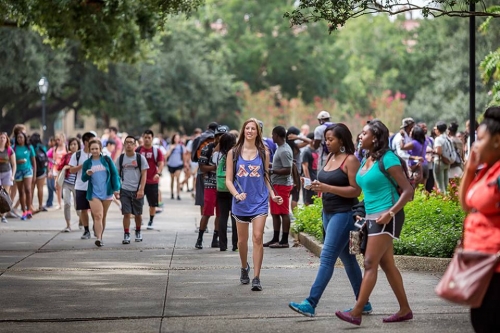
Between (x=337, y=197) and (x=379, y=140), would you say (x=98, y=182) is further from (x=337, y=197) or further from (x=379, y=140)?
(x=379, y=140)

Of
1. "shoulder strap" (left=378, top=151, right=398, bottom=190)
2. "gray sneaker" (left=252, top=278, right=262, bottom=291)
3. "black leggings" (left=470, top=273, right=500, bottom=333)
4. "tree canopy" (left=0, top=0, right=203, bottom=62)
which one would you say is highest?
"tree canopy" (left=0, top=0, right=203, bottom=62)

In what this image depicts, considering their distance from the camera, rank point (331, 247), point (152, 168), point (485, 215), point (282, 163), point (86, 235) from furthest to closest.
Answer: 1. point (152, 168)
2. point (86, 235)
3. point (282, 163)
4. point (331, 247)
5. point (485, 215)

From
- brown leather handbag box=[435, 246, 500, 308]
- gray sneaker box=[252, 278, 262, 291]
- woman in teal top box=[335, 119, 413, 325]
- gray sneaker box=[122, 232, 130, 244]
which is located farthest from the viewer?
gray sneaker box=[122, 232, 130, 244]

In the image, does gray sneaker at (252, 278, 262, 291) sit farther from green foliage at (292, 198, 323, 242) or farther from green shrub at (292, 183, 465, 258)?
green foliage at (292, 198, 323, 242)

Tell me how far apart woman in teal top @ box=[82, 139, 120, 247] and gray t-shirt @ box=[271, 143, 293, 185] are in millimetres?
2319

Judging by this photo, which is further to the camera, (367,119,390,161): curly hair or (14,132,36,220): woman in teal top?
(14,132,36,220): woman in teal top

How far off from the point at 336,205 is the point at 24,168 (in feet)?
42.5

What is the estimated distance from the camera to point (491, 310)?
5.86 metres

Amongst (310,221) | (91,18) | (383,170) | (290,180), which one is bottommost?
(310,221)

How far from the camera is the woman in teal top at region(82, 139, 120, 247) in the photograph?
1541 centimetres

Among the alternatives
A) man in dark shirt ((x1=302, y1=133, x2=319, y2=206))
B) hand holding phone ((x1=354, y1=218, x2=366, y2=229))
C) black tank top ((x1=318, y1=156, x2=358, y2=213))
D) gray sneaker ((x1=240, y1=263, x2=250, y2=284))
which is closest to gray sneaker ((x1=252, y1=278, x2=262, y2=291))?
gray sneaker ((x1=240, y1=263, x2=250, y2=284))

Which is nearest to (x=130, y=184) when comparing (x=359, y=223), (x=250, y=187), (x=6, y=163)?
(x=6, y=163)

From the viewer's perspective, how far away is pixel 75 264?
13023 millimetres

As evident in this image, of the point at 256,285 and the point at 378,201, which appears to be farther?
the point at 256,285
